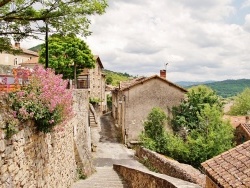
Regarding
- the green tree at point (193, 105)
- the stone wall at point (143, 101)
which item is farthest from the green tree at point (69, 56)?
the green tree at point (193, 105)

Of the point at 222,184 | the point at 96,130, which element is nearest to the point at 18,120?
the point at 222,184

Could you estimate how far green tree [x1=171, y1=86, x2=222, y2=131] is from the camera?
28562 millimetres

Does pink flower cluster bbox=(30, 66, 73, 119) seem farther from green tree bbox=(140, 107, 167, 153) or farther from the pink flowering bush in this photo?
green tree bbox=(140, 107, 167, 153)

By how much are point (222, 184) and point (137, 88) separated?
23.5m

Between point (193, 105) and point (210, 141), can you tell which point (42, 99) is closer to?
point (210, 141)

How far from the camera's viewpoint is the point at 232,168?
7.57 m

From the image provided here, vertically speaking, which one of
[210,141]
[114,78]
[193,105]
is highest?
[114,78]

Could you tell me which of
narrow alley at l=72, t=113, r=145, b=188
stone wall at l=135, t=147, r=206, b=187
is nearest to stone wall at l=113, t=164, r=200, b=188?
narrow alley at l=72, t=113, r=145, b=188

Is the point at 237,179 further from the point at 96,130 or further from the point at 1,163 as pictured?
the point at 96,130

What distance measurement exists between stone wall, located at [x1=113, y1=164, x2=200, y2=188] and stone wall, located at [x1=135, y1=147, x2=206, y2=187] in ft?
7.58

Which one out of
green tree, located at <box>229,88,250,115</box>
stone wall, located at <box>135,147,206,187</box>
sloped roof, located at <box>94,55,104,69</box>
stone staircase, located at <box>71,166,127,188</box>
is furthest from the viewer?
green tree, located at <box>229,88,250,115</box>

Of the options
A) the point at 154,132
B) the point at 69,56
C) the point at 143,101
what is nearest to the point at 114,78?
the point at 69,56

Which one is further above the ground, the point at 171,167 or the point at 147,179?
the point at 147,179

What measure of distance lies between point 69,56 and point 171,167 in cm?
1964
